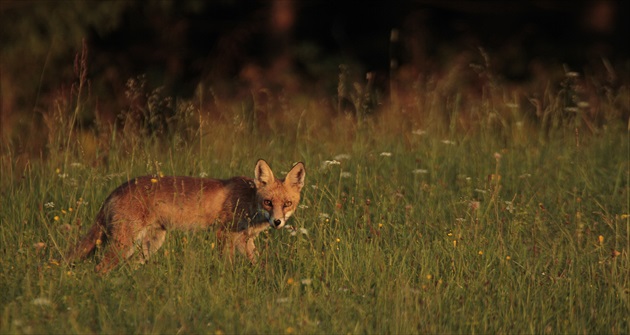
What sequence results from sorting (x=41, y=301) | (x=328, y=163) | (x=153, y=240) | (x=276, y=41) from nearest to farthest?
(x=41, y=301) < (x=153, y=240) < (x=328, y=163) < (x=276, y=41)

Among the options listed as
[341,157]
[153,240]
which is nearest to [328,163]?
[341,157]

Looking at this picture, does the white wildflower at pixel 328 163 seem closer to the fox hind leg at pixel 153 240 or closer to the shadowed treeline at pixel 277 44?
the fox hind leg at pixel 153 240

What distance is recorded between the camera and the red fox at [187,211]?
7.64 meters

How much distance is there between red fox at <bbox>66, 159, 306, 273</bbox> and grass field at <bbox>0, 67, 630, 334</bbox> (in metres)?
0.17

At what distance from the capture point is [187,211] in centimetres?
813

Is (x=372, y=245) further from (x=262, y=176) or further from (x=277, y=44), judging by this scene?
(x=277, y=44)

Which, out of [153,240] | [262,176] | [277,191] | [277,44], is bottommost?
[153,240]

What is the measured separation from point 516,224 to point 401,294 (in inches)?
77.9

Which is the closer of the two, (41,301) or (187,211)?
(41,301)

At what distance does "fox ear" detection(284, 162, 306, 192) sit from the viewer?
8414 millimetres

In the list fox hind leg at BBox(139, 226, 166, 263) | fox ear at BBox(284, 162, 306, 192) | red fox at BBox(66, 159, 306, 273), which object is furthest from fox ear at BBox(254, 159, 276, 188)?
fox hind leg at BBox(139, 226, 166, 263)

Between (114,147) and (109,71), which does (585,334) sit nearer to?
(114,147)

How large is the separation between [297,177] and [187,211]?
1018mm

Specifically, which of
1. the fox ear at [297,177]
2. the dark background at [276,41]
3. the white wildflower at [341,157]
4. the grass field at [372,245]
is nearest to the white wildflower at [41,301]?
the grass field at [372,245]
